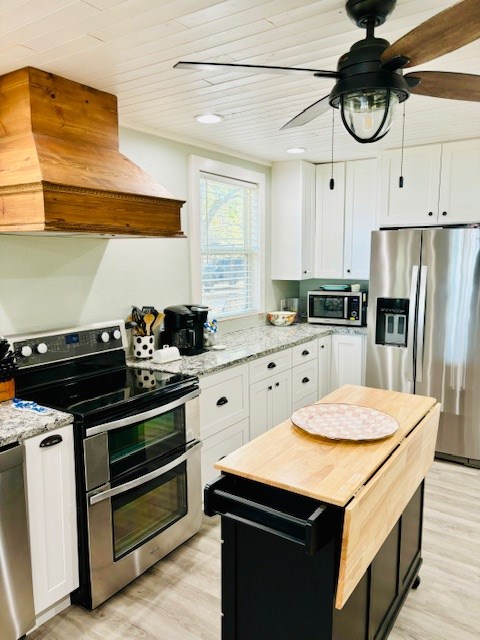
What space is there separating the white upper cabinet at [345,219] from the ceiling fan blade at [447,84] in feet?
8.94

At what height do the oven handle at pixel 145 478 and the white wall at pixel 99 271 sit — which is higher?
the white wall at pixel 99 271

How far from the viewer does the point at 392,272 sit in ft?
12.5

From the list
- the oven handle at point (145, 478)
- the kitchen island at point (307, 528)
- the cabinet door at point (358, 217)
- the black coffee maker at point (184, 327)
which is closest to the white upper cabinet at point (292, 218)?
the cabinet door at point (358, 217)

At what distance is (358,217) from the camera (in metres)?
4.62

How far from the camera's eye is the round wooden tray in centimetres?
180

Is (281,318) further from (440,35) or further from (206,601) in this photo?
(440,35)

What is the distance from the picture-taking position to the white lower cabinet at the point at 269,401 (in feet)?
11.3

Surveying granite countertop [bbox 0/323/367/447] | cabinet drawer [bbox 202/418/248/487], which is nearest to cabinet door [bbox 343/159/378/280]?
granite countertop [bbox 0/323/367/447]

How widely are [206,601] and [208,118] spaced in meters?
2.77

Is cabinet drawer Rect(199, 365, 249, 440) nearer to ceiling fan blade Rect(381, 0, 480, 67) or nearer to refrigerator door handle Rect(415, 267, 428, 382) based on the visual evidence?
refrigerator door handle Rect(415, 267, 428, 382)

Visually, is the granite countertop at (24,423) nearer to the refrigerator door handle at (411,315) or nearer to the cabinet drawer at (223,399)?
the cabinet drawer at (223,399)

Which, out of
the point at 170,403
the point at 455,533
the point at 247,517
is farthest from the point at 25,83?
the point at 455,533

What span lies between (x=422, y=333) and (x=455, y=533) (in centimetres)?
146

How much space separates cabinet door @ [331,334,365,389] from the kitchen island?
2485mm
